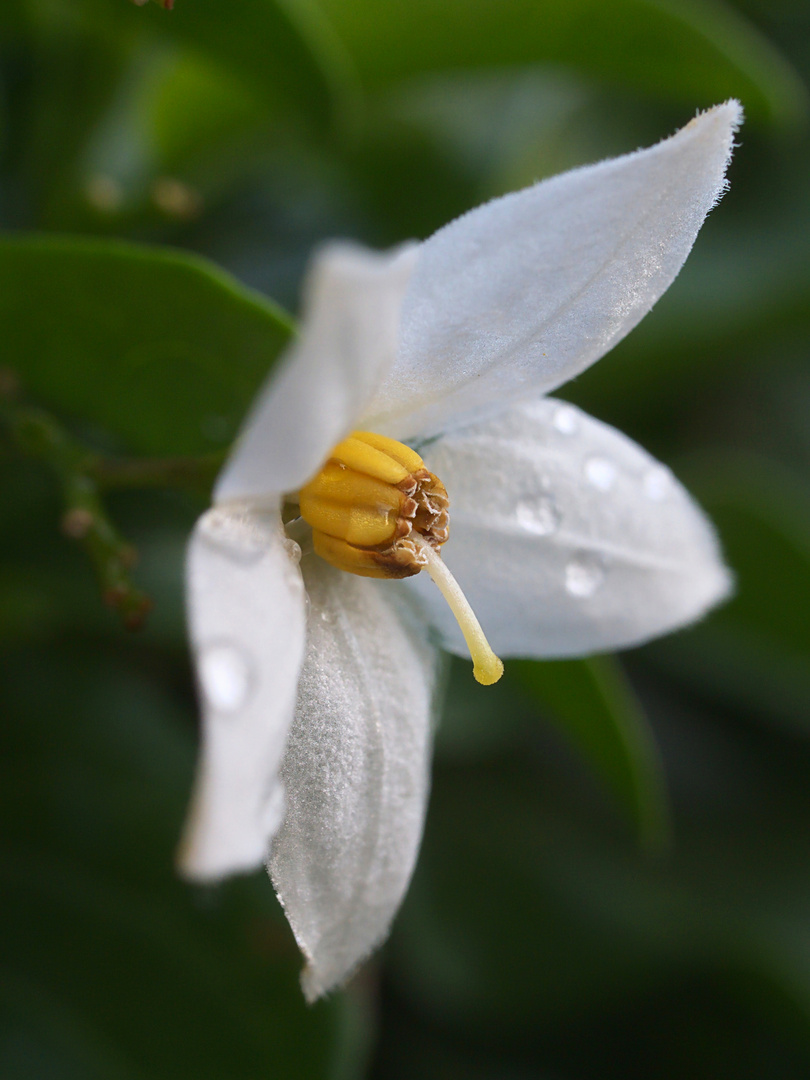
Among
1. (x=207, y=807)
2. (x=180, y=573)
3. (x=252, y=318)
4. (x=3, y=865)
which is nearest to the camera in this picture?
(x=207, y=807)

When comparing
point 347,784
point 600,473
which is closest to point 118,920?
point 347,784

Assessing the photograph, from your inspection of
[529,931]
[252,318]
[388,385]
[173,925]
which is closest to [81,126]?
[252,318]

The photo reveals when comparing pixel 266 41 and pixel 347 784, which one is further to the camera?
pixel 266 41

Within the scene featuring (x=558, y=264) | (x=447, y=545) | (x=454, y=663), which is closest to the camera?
(x=558, y=264)

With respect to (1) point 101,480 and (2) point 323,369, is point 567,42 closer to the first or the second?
(1) point 101,480

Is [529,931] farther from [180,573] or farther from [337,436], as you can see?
[337,436]

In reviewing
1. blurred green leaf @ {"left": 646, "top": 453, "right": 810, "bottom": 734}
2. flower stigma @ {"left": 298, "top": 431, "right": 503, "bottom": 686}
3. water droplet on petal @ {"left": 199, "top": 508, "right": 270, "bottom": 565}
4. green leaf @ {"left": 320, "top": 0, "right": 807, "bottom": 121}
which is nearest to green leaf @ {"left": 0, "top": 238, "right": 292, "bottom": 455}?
flower stigma @ {"left": 298, "top": 431, "right": 503, "bottom": 686}
